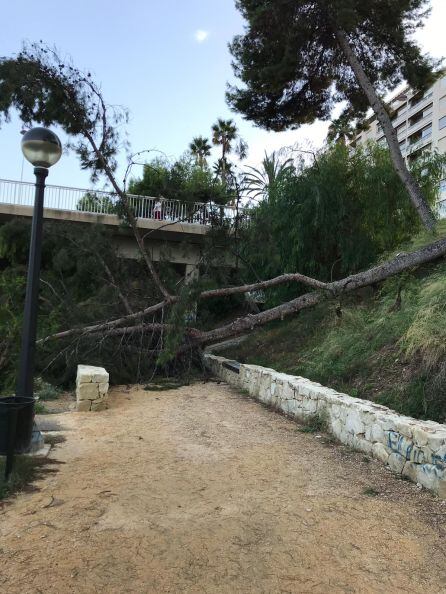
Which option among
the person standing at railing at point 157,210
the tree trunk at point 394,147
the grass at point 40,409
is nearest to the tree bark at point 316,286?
the tree trunk at point 394,147

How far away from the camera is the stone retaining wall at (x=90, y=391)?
23.4ft

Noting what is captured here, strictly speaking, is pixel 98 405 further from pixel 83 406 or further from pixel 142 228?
pixel 142 228

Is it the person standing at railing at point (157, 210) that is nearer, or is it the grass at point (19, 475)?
the grass at point (19, 475)

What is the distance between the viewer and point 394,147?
476 inches

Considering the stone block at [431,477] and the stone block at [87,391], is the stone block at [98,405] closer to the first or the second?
the stone block at [87,391]

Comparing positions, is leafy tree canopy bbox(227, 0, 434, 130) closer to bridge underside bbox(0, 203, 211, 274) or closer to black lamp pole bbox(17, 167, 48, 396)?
bridge underside bbox(0, 203, 211, 274)

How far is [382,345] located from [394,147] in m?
7.36

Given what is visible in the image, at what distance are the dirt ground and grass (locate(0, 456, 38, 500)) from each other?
130 millimetres

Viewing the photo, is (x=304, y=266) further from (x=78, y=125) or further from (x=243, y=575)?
(x=243, y=575)

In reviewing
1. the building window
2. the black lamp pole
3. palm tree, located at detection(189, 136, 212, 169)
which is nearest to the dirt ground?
the black lamp pole

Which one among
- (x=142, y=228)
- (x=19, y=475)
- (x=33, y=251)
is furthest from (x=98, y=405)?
(x=142, y=228)

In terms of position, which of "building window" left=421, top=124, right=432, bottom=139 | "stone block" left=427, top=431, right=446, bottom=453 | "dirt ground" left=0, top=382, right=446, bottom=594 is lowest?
"dirt ground" left=0, top=382, right=446, bottom=594

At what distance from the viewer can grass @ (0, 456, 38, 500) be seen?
3.70m

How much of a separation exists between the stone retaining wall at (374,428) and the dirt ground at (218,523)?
0.17 m
